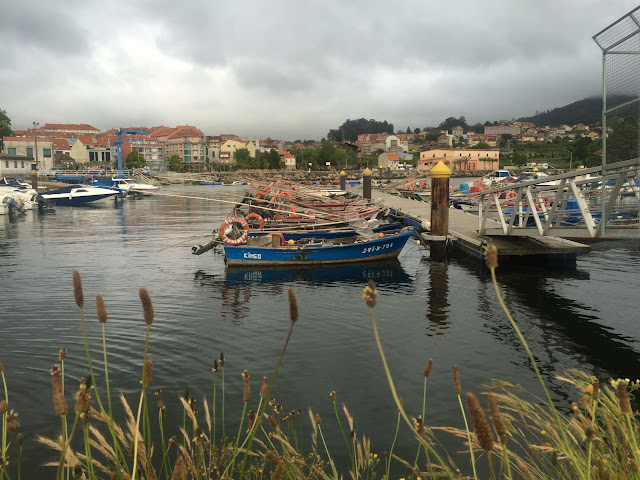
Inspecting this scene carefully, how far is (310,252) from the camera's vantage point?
19.4 meters

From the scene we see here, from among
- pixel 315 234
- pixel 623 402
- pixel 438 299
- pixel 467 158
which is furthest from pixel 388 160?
pixel 623 402

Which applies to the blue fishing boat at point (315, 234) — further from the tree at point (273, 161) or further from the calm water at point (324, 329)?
the tree at point (273, 161)

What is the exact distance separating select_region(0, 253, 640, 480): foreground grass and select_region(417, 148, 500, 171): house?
146032 mm

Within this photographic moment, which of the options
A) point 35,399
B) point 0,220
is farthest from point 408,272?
point 0,220

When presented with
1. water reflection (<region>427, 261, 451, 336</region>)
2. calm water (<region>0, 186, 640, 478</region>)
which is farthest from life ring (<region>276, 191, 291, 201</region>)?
water reflection (<region>427, 261, 451, 336</region>)

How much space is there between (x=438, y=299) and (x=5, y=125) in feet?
394

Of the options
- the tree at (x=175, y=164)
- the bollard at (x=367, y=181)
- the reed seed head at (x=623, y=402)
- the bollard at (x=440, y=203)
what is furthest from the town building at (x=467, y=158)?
the reed seed head at (x=623, y=402)

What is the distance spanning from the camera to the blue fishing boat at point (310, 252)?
19.0m

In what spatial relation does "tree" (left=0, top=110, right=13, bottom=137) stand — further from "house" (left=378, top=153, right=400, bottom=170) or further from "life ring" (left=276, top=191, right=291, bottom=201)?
"life ring" (left=276, top=191, right=291, bottom=201)

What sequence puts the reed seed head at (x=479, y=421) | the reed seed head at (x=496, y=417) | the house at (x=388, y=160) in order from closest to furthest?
the reed seed head at (x=479, y=421) < the reed seed head at (x=496, y=417) < the house at (x=388, y=160)

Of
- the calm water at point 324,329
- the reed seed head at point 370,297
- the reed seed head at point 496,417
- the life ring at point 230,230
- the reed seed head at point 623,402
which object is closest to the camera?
the reed seed head at point 370,297

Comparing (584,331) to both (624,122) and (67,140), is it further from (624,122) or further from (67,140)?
(67,140)

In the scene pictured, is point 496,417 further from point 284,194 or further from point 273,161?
point 273,161

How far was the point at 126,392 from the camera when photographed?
8.53 metres
